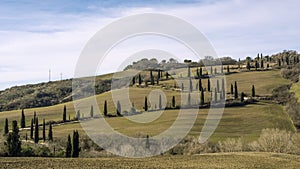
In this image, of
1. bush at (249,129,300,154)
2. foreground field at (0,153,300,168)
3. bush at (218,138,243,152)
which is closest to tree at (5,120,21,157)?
foreground field at (0,153,300,168)

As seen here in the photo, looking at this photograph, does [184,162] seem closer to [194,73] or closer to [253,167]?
[253,167]

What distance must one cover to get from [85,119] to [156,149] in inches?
1866

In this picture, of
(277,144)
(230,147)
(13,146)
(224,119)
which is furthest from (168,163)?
(224,119)

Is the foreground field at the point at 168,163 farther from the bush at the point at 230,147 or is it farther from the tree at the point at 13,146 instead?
the bush at the point at 230,147

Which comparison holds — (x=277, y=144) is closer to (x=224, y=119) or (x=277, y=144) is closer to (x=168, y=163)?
(x=168, y=163)

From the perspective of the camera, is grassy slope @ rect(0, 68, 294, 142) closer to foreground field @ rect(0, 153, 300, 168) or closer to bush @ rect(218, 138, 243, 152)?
bush @ rect(218, 138, 243, 152)

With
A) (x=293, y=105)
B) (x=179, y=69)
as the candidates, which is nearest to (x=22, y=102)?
(x=179, y=69)

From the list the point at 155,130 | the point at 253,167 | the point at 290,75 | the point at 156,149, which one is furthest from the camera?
the point at 290,75

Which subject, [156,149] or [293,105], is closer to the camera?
[156,149]

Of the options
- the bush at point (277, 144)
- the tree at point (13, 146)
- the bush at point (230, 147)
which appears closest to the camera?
the tree at point (13, 146)

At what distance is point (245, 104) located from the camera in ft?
416

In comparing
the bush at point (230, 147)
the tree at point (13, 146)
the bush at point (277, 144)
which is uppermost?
the tree at point (13, 146)

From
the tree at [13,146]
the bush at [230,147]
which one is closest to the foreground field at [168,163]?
the tree at [13,146]

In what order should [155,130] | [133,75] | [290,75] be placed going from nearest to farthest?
[155,130], [290,75], [133,75]
